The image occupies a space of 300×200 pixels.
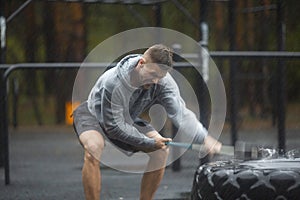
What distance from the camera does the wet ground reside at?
616cm

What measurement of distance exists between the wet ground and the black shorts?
98cm

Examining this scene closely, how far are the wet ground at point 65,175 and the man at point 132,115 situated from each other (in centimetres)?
101

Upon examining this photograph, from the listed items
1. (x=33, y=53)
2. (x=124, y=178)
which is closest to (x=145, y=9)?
(x=33, y=53)

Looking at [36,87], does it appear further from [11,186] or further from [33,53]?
[11,186]

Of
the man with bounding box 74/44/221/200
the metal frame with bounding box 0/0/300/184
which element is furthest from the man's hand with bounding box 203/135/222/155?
the metal frame with bounding box 0/0/300/184

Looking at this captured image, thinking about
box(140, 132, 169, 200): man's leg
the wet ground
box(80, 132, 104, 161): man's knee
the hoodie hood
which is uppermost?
the hoodie hood

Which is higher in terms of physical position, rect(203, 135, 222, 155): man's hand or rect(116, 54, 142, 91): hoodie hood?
rect(116, 54, 142, 91): hoodie hood

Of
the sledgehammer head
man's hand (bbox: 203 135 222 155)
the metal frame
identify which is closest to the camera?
the sledgehammer head

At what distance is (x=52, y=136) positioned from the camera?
12117 mm

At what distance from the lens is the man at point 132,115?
466cm

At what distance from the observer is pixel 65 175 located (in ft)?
24.5

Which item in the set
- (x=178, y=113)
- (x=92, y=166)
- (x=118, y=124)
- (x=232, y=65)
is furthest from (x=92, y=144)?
(x=232, y=65)

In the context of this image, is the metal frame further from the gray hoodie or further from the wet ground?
the gray hoodie

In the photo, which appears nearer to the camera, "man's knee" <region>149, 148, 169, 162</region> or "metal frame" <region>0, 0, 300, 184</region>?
"man's knee" <region>149, 148, 169, 162</region>
